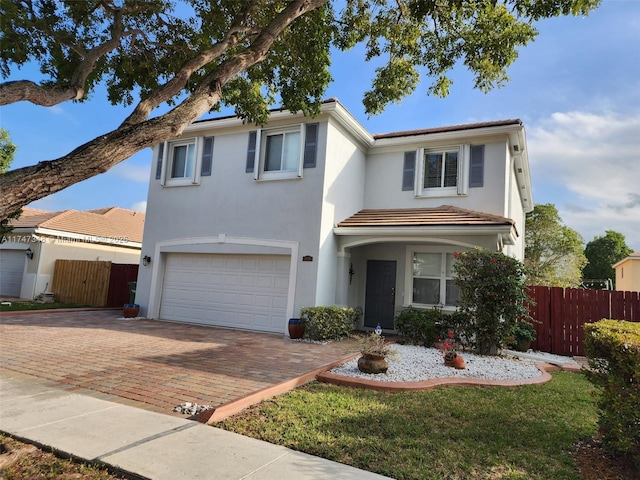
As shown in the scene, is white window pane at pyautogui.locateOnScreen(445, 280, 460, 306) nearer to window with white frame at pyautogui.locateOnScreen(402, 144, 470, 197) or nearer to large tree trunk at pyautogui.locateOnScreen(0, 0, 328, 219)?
window with white frame at pyautogui.locateOnScreen(402, 144, 470, 197)

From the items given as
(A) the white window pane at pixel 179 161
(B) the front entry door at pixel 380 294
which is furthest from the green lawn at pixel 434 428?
(A) the white window pane at pixel 179 161

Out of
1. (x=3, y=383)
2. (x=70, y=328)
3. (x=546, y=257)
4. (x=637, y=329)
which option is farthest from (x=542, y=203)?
(x=3, y=383)

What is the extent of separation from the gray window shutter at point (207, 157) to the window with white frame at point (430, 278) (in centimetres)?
702

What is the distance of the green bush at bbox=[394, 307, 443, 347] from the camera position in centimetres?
1019

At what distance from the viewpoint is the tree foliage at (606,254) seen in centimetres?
4228

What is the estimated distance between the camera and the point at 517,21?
756 cm

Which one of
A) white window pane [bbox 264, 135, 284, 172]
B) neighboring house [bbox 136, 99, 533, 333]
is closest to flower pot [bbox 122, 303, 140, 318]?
neighboring house [bbox 136, 99, 533, 333]

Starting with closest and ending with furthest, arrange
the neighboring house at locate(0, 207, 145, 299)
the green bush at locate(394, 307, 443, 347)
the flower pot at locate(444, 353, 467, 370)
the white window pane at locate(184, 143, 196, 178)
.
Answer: the flower pot at locate(444, 353, 467, 370)
the green bush at locate(394, 307, 443, 347)
the white window pane at locate(184, 143, 196, 178)
the neighboring house at locate(0, 207, 145, 299)

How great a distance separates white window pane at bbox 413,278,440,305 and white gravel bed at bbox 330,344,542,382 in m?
2.82

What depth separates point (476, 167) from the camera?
12133mm

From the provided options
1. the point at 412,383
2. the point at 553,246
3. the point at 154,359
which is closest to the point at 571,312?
the point at 412,383

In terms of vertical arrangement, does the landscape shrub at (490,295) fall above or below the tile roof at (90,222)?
below

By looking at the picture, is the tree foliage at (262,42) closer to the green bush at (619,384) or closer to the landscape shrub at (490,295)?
the landscape shrub at (490,295)

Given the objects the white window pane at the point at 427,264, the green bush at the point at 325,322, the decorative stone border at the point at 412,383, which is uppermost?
the white window pane at the point at 427,264
